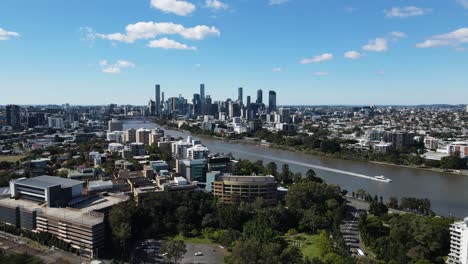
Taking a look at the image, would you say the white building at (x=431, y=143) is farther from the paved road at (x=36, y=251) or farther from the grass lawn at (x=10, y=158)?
the grass lawn at (x=10, y=158)

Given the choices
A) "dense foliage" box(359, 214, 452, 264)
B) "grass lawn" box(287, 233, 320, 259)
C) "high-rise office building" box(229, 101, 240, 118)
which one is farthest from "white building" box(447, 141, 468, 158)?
"high-rise office building" box(229, 101, 240, 118)

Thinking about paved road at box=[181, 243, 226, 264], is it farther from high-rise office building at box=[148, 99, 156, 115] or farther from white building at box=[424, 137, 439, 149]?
high-rise office building at box=[148, 99, 156, 115]

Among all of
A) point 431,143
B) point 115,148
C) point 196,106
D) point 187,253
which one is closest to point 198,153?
point 115,148

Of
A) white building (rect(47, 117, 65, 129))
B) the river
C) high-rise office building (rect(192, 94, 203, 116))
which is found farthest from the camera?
high-rise office building (rect(192, 94, 203, 116))

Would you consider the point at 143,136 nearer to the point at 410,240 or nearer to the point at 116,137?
the point at 116,137

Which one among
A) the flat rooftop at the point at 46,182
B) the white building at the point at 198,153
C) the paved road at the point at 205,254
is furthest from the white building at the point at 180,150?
the paved road at the point at 205,254

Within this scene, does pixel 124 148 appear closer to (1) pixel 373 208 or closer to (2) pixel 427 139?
(1) pixel 373 208
